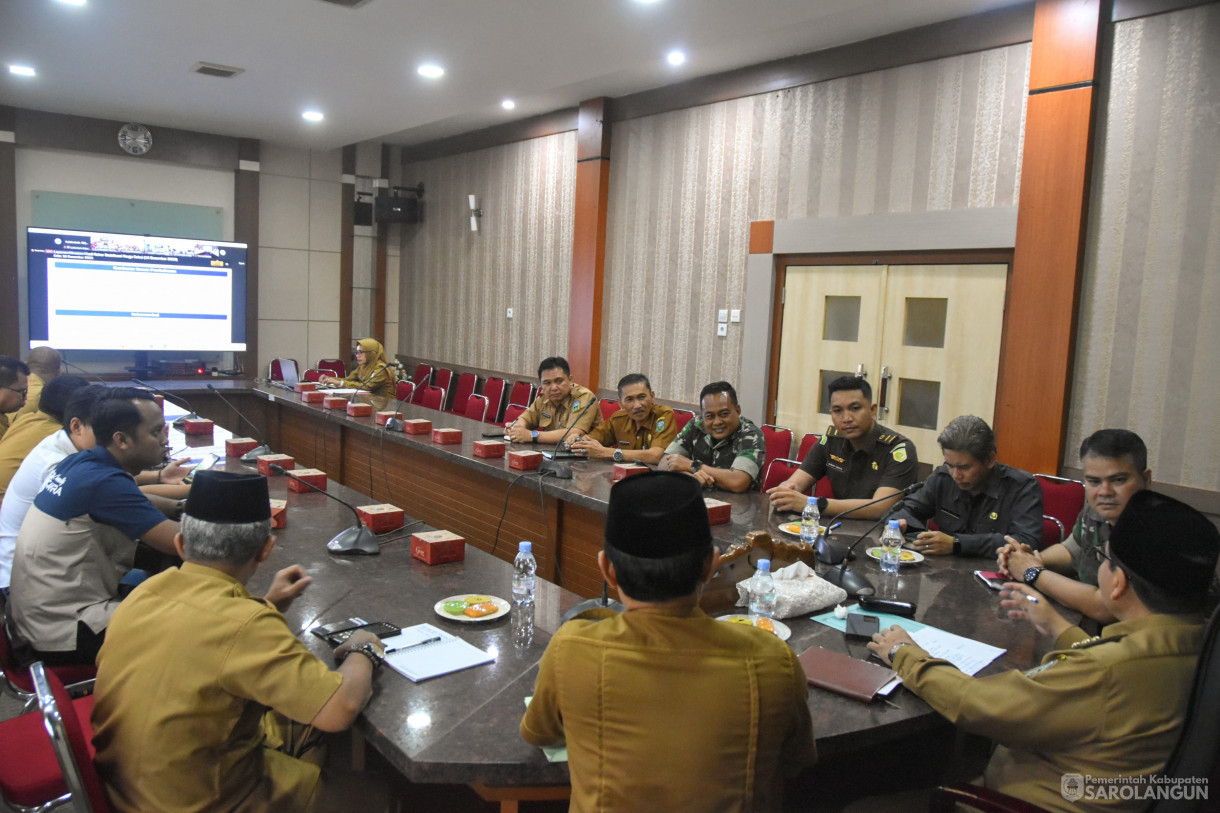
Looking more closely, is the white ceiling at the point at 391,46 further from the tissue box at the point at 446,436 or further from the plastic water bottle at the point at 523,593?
the plastic water bottle at the point at 523,593

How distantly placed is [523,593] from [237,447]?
2440 mm

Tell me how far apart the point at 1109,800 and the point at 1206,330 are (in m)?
3.29

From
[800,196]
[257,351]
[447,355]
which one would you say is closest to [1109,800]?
[800,196]

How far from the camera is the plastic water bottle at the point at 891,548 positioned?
232cm

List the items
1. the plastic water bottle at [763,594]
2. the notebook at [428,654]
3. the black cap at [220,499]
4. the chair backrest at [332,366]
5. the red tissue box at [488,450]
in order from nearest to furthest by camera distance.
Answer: the black cap at [220,499]
the notebook at [428,654]
the plastic water bottle at [763,594]
the red tissue box at [488,450]
the chair backrest at [332,366]

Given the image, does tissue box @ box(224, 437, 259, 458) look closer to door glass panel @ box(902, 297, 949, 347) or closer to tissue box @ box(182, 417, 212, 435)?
tissue box @ box(182, 417, 212, 435)

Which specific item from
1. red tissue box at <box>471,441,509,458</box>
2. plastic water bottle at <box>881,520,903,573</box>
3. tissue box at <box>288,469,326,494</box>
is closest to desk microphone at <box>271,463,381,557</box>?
tissue box at <box>288,469,326,494</box>

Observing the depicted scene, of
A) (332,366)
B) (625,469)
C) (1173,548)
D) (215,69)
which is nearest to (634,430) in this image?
(625,469)

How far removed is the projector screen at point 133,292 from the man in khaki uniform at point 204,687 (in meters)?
7.34

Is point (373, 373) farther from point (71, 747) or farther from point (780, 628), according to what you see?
point (71, 747)

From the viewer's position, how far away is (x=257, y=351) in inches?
345

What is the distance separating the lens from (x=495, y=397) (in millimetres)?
7746

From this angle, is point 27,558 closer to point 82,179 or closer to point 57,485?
point 57,485

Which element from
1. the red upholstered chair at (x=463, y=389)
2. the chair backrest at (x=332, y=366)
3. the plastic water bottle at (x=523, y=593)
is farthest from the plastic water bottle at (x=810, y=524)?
the chair backrest at (x=332, y=366)
